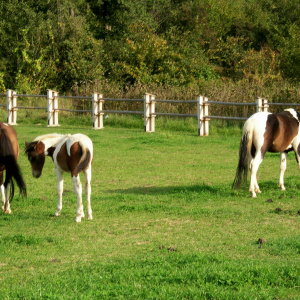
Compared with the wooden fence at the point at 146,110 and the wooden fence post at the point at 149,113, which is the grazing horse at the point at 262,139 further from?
the wooden fence post at the point at 149,113

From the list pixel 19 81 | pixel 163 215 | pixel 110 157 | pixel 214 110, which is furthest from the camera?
pixel 19 81

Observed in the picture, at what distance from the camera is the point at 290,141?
9578mm

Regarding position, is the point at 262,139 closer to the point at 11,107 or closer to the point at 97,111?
the point at 97,111

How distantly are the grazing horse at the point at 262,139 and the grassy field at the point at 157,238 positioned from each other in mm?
415

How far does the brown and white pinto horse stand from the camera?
7402mm

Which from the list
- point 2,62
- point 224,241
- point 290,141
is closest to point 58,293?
point 224,241

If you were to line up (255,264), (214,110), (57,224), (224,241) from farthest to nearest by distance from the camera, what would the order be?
(214,110)
(57,224)
(224,241)
(255,264)

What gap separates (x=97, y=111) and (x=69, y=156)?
1415 cm

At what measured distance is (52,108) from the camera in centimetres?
2302

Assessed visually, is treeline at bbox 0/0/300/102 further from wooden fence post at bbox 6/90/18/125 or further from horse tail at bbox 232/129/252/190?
horse tail at bbox 232/129/252/190

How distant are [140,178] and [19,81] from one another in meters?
20.9

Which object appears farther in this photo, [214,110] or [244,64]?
[244,64]

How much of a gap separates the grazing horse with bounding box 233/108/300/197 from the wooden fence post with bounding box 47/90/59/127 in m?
14.4

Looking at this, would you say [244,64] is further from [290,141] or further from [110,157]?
[290,141]
